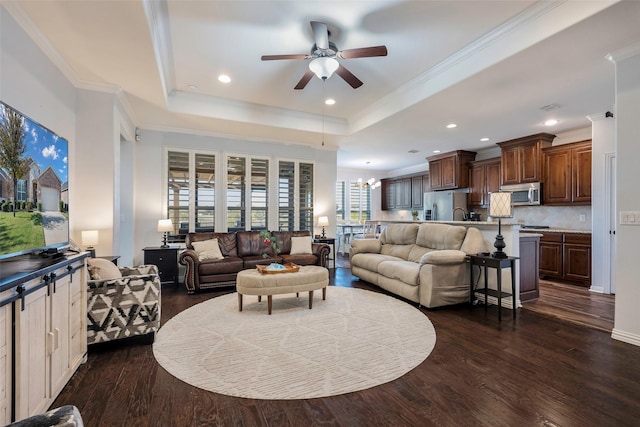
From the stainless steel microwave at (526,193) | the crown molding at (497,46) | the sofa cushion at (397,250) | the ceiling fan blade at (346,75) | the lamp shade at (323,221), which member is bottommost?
the sofa cushion at (397,250)

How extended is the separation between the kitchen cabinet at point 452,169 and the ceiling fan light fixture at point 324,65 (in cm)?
509

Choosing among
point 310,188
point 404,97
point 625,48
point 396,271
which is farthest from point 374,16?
point 310,188

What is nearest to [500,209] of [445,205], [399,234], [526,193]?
[399,234]

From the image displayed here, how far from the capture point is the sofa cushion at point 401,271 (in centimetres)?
385

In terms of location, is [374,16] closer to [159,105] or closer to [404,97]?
[404,97]

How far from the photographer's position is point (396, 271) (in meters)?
4.14

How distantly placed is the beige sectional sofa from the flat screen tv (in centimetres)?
372

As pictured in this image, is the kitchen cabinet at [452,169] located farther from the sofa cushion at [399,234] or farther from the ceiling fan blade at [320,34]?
the ceiling fan blade at [320,34]

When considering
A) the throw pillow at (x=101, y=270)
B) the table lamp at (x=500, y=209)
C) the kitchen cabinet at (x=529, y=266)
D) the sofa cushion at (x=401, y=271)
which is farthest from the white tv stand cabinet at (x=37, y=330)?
the kitchen cabinet at (x=529, y=266)

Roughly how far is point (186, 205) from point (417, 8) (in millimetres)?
4809

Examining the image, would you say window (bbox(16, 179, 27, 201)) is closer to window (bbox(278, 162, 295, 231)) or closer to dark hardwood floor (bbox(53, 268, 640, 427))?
dark hardwood floor (bbox(53, 268, 640, 427))

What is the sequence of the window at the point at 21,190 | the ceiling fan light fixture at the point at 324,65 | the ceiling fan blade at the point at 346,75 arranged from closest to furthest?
the window at the point at 21,190
the ceiling fan light fixture at the point at 324,65
the ceiling fan blade at the point at 346,75

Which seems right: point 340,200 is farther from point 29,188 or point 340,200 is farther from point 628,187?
point 29,188

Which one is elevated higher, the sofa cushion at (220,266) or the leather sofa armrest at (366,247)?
the leather sofa armrest at (366,247)
